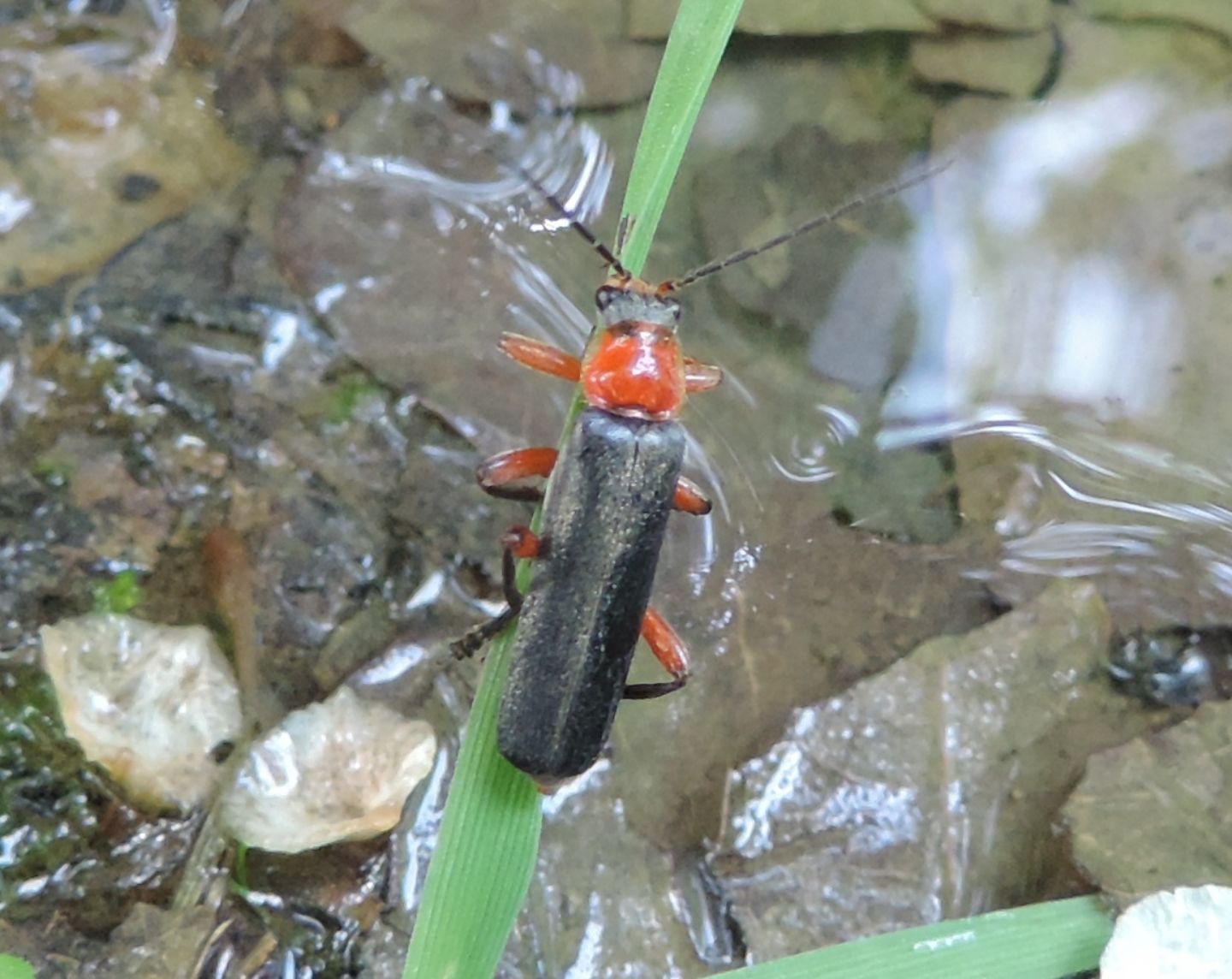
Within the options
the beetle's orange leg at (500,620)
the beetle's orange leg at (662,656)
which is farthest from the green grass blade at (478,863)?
the beetle's orange leg at (662,656)

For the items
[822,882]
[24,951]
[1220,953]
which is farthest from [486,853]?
[1220,953]

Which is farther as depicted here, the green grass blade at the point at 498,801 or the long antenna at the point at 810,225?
the long antenna at the point at 810,225

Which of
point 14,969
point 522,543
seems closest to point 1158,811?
point 522,543

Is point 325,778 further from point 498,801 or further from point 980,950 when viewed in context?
point 980,950

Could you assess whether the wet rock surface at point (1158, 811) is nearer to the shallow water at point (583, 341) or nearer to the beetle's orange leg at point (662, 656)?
the shallow water at point (583, 341)

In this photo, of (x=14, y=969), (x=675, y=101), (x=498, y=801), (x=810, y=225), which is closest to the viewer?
(x=14, y=969)
